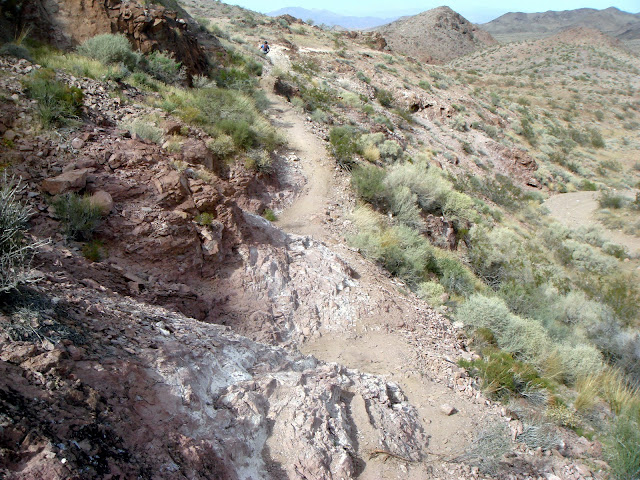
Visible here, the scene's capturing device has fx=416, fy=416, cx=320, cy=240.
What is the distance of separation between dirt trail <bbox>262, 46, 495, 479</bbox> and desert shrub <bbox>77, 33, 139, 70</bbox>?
17.3 ft

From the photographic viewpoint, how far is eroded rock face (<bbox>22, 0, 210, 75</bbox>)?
9391 mm

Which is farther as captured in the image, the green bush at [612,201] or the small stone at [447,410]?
the green bush at [612,201]

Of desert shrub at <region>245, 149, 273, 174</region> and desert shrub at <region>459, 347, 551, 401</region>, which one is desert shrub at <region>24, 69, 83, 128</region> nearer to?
desert shrub at <region>245, 149, 273, 174</region>

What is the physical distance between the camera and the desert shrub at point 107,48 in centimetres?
931

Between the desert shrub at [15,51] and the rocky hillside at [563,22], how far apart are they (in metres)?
118

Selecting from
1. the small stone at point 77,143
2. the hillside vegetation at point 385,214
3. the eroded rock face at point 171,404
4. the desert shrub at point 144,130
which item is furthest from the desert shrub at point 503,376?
the desert shrub at point 144,130

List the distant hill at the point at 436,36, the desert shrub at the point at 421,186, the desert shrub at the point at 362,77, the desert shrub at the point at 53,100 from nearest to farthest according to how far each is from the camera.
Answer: the desert shrub at the point at 53,100 < the desert shrub at the point at 421,186 < the desert shrub at the point at 362,77 < the distant hill at the point at 436,36

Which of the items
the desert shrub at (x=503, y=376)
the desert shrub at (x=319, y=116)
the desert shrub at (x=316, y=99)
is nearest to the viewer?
the desert shrub at (x=503, y=376)

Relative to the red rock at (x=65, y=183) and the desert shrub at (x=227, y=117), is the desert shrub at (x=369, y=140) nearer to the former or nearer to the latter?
the desert shrub at (x=227, y=117)

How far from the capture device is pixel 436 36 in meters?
56.2

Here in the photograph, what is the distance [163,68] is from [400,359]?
366 inches

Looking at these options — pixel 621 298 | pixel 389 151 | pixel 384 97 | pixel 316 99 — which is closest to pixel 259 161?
pixel 389 151

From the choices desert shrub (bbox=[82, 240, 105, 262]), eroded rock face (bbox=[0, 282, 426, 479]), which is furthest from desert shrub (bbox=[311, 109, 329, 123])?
eroded rock face (bbox=[0, 282, 426, 479])

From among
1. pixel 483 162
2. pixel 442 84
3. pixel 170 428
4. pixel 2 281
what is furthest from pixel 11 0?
pixel 442 84
